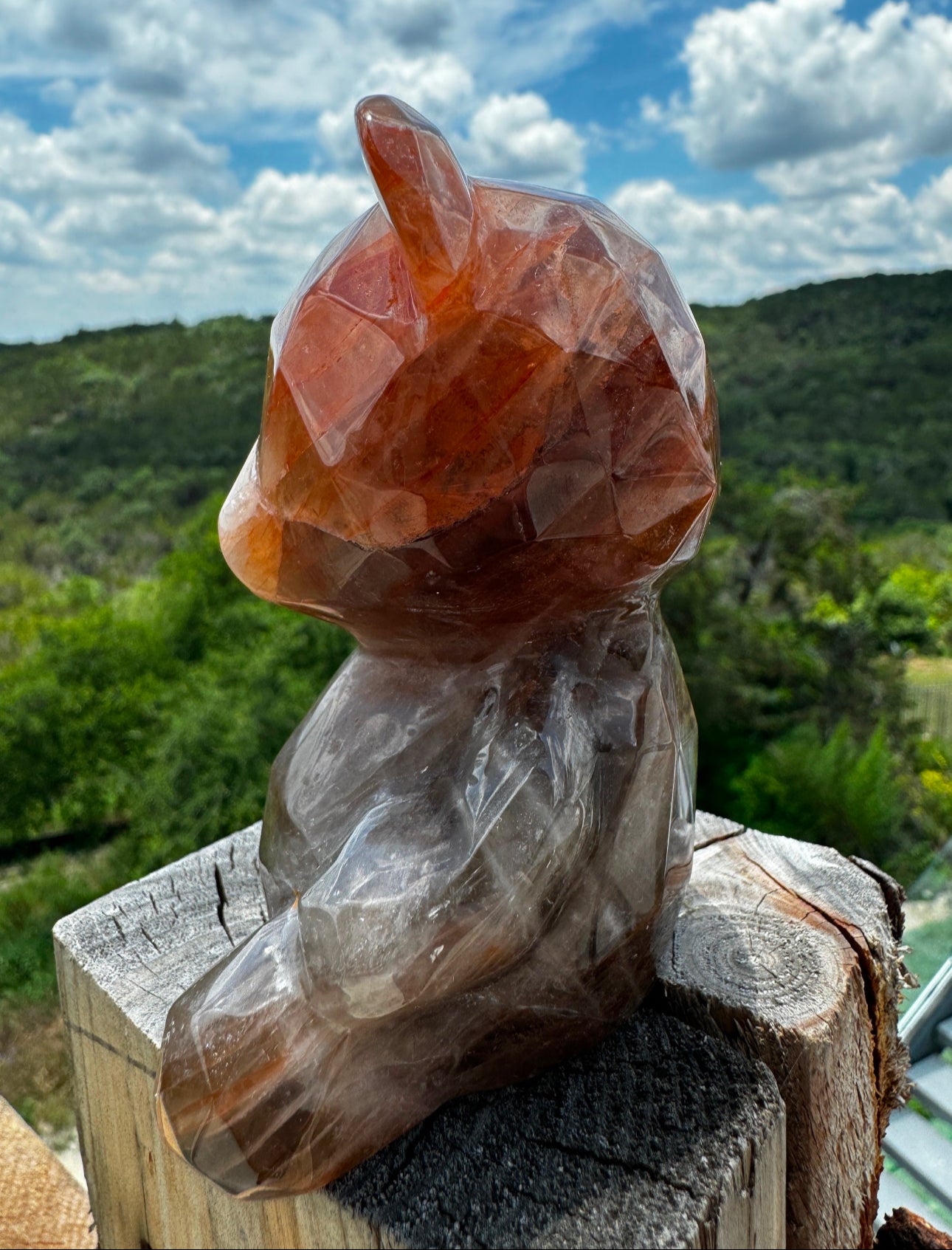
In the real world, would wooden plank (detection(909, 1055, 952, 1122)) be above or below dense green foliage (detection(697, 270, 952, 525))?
below

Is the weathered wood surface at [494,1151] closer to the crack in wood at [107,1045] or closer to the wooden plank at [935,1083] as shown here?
the crack in wood at [107,1045]

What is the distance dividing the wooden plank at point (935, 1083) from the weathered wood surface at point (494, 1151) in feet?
5.64

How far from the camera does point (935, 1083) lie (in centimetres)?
263

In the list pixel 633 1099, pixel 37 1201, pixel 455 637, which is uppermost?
pixel 455 637

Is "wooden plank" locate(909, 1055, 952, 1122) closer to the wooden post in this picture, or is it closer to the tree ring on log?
the wooden post

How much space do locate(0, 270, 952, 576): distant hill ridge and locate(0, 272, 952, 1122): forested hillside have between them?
3 cm

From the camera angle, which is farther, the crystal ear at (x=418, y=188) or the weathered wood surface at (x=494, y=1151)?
the weathered wood surface at (x=494, y=1151)

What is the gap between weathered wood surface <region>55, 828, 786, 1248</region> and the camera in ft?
3.37

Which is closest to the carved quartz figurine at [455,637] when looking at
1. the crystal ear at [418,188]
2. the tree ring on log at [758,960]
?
the crystal ear at [418,188]

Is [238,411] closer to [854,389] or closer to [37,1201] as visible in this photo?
[37,1201]

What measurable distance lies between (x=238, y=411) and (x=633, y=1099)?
892 centimetres

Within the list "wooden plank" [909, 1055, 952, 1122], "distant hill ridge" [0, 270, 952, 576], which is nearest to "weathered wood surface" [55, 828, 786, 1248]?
"wooden plank" [909, 1055, 952, 1122]

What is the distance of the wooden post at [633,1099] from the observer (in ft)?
3.44

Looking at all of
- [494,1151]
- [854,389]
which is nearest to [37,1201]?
[494,1151]
